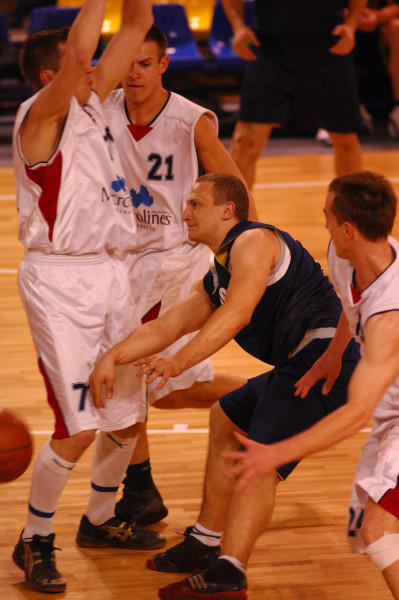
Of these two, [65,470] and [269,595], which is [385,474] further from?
[65,470]

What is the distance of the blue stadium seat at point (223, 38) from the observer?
37.1ft

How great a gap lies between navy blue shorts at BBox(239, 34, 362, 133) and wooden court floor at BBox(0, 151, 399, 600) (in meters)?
2.13

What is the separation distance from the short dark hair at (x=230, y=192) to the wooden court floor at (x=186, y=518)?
1339 mm

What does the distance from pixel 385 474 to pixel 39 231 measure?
5.12 feet

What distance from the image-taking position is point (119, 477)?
12.4ft

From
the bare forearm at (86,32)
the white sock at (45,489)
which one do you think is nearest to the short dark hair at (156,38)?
the bare forearm at (86,32)

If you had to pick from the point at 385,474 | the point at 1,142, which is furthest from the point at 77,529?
the point at 1,142

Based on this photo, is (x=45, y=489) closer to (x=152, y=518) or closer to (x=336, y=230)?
(x=152, y=518)

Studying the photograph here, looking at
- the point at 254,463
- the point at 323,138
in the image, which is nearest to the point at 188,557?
the point at 254,463

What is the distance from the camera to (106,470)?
3.75 m

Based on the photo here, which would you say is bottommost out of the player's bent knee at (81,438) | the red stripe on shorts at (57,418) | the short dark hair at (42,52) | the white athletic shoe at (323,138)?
the white athletic shoe at (323,138)

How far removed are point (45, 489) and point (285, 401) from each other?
3.16ft

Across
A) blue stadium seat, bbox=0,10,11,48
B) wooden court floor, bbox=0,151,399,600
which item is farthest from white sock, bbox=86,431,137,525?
blue stadium seat, bbox=0,10,11,48

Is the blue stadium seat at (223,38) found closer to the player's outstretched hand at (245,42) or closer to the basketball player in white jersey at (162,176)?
the player's outstretched hand at (245,42)
